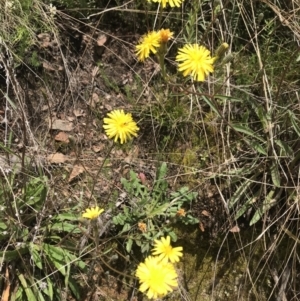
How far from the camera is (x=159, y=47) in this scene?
4.19 feet

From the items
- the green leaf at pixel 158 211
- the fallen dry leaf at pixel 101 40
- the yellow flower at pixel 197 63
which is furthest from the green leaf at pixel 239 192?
the fallen dry leaf at pixel 101 40

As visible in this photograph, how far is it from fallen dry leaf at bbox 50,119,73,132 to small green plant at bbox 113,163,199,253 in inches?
10.4

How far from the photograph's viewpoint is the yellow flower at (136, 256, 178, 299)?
3.71 ft

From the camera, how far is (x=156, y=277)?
1144 mm

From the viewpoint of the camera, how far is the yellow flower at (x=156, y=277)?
3.71 ft

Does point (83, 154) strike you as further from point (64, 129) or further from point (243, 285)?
point (243, 285)

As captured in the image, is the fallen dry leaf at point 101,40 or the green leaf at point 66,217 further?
the fallen dry leaf at point 101,40

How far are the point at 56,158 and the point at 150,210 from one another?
34 cm

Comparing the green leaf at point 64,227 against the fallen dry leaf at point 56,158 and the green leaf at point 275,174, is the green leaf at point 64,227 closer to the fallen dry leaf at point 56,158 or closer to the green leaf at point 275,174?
the fallen dry leaf at point 56,158

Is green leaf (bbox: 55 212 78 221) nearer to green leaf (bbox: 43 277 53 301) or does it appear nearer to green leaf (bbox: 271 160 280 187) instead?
green leaf (bbox: 43 277 53 301)

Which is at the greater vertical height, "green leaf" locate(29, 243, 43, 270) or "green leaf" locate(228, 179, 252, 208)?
"green leaf" locate(228, 179, 252, 208)

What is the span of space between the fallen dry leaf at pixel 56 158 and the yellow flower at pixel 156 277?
0.54 m

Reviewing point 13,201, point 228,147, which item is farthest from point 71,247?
point 228,147

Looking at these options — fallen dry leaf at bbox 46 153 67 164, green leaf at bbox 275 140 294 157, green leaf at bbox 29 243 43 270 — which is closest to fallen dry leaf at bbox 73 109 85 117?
fallen dry leaf at bbox 46 153 67 164
